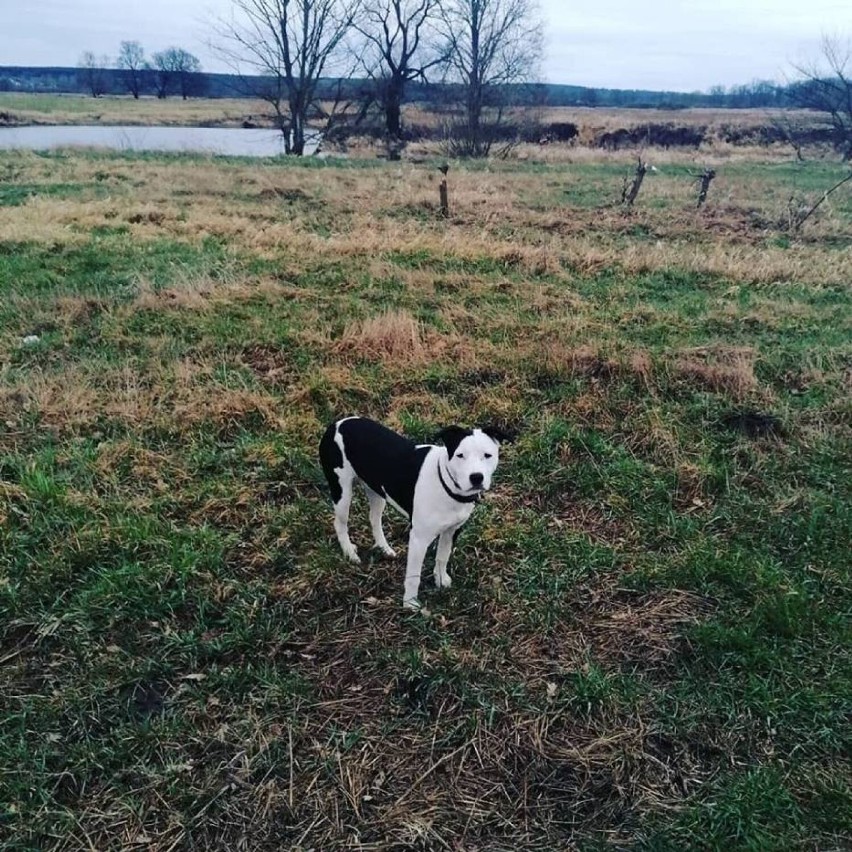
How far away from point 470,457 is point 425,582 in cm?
118

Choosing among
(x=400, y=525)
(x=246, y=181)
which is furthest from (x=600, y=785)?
(x=246, y=181)

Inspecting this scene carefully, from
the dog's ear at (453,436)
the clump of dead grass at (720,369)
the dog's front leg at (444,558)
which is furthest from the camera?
the clump of dead grass at (720,369)

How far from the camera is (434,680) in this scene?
3318 millimetres

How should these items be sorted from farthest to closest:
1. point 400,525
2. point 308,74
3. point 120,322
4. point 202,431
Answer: point 308,74
point 120,322
point 202,431
point 400,525

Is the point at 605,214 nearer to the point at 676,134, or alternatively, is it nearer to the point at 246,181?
the point at 246,181

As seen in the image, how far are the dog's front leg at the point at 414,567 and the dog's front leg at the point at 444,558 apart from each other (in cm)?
14

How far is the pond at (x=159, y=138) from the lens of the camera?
3297 cm

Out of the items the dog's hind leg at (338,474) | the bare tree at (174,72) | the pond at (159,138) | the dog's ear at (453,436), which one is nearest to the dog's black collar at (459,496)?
the dog's ear at (453,436)

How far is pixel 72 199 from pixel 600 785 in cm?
1678

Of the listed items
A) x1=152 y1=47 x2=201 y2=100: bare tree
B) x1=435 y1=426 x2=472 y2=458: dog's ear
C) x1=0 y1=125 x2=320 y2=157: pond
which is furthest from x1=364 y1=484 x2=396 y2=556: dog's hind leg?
x1=152 y1=47 x2=201 y2=100: bare tree

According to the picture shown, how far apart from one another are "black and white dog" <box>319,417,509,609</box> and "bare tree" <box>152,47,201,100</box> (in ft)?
317

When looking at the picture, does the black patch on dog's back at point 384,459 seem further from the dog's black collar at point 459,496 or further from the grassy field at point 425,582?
the grassy field at point 425,582

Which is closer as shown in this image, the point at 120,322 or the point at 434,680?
the point at 434,680

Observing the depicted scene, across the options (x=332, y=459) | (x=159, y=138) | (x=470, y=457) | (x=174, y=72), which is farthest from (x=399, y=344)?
(x=174, y=72)
